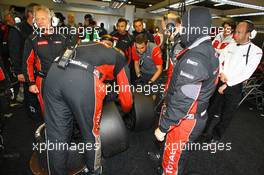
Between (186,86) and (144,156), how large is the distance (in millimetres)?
1408

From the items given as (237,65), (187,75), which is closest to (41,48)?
(187,75)

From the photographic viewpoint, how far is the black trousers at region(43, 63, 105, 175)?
1.28m

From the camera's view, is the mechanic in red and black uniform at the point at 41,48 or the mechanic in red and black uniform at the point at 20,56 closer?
the mechanic in red and black uniform at the point at 41,48

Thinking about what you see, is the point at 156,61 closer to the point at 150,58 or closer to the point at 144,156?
the point at 150,58

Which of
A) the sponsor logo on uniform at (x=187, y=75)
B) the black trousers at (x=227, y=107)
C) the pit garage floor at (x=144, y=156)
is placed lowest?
the pit garage floor at (x=144, y=156)

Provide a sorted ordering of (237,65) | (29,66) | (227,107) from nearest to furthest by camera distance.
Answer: (29,66) → (237,65) → (227,107)

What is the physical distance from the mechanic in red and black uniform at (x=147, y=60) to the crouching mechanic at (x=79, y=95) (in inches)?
53.9

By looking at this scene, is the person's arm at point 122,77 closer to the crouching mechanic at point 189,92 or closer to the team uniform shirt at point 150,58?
the crouching mechanic at point 189,92

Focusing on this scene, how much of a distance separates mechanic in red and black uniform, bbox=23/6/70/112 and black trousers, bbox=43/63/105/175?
89 centimetres

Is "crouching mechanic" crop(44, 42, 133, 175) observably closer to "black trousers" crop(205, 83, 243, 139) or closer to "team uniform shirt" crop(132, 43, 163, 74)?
"team uniform shirt" crop(132, 43, 163, 74)

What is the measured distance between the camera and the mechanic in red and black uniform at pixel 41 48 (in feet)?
6.85

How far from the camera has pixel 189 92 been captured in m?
1.27

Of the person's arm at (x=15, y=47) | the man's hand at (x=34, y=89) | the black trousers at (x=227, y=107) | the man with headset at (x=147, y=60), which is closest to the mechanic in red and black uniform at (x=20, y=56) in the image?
the person's arm at (x=15, y=47)

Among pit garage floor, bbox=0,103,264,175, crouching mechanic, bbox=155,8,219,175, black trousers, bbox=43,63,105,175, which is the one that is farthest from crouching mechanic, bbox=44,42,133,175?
pit garage floor, bbox=0,103,264,175
